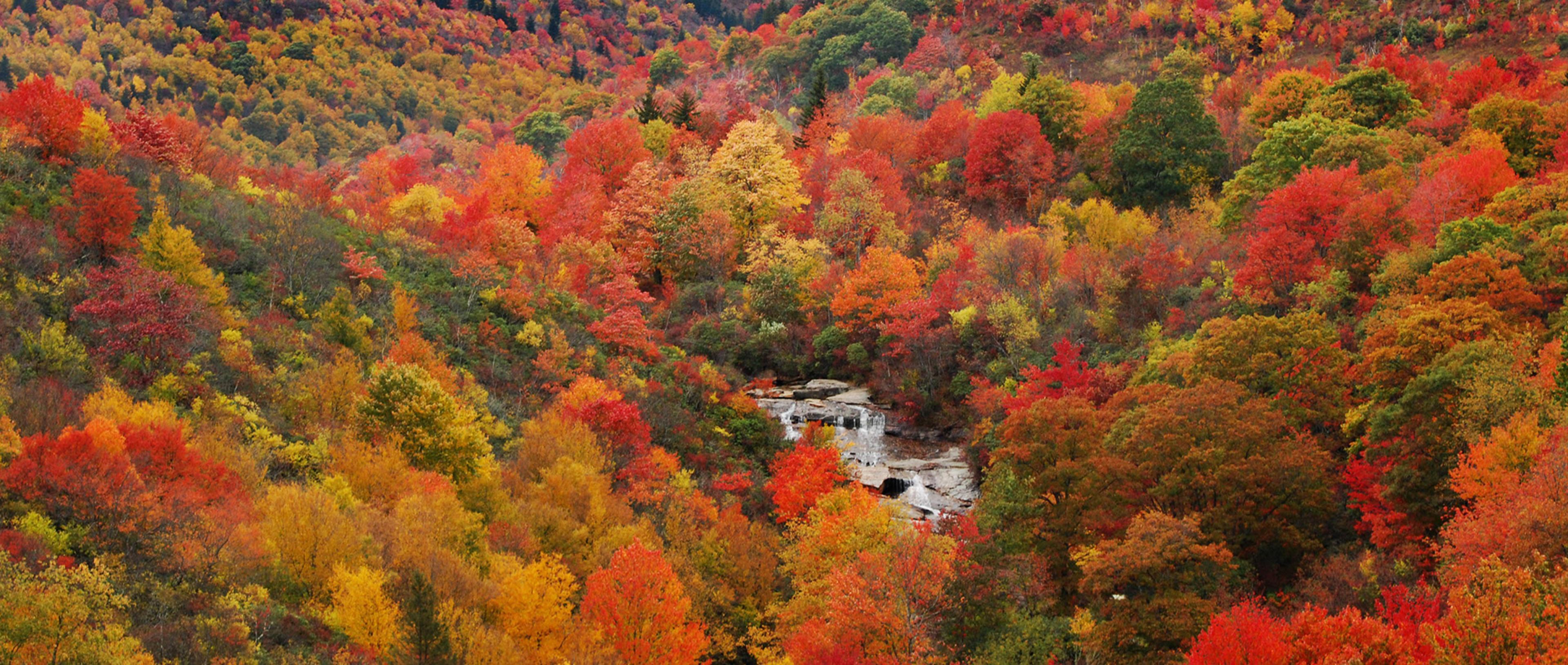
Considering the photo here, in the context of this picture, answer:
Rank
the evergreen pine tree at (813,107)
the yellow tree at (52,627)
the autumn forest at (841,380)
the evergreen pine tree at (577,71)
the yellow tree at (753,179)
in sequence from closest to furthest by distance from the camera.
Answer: the yellow tree at (52,627)
the autumn forest at (841,380)
the yellow tree at (753,179)
the evergreen pine tree at (813,107)
the evergreen pine tree at (577,71)

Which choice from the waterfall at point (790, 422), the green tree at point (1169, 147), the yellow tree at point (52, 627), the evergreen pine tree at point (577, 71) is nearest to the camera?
the yellow tree at point (52, 627)

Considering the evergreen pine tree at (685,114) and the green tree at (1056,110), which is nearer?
the green tree at (1056,110)

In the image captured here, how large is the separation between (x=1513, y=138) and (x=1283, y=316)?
22.5 meters

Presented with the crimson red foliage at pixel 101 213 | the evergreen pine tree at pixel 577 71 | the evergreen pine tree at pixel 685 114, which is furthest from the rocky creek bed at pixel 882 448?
the evergreen pine tree at pixel 577 71

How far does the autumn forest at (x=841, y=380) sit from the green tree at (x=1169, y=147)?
32 centimetres

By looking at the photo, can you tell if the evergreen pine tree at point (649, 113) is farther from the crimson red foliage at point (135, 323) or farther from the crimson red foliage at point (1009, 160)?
the crimson red foliage at point (135, 323)

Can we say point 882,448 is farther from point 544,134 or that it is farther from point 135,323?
point 544,134

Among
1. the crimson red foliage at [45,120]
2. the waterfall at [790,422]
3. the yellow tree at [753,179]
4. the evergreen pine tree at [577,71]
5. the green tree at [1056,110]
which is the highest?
the crimson red foliage at [45,120]

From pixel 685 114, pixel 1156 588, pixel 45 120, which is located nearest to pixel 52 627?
pixel 1156 588

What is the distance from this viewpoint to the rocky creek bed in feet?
205

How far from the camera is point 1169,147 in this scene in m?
77.9

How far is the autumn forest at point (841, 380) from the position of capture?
34.3 m

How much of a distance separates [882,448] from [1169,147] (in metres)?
29.3

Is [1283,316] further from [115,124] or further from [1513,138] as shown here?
[115,124]
